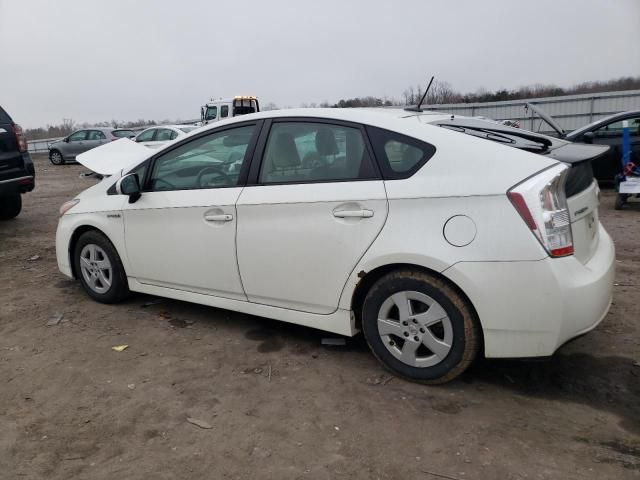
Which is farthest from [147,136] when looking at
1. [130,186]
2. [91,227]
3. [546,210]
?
[546,210]

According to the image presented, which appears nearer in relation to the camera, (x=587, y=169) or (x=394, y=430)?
(x=394, y=430)

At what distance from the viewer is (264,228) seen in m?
3.50

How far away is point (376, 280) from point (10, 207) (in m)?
7.87

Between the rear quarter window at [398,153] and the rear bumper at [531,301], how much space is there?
644 millimetres

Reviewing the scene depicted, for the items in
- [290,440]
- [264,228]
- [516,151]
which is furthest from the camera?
[264,228]

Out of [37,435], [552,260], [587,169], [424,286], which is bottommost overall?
[37,435]

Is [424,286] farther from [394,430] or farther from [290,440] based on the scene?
[290,440]

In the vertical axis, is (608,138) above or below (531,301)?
above

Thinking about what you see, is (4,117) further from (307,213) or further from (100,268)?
(307,213)

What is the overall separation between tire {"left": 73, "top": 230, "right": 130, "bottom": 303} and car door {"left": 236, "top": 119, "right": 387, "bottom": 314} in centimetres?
147

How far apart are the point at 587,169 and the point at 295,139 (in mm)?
1865

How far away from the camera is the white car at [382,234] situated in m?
2.75

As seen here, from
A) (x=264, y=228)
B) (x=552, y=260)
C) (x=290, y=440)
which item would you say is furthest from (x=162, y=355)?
(x=552, y=260)

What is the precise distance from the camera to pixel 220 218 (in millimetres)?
3699
